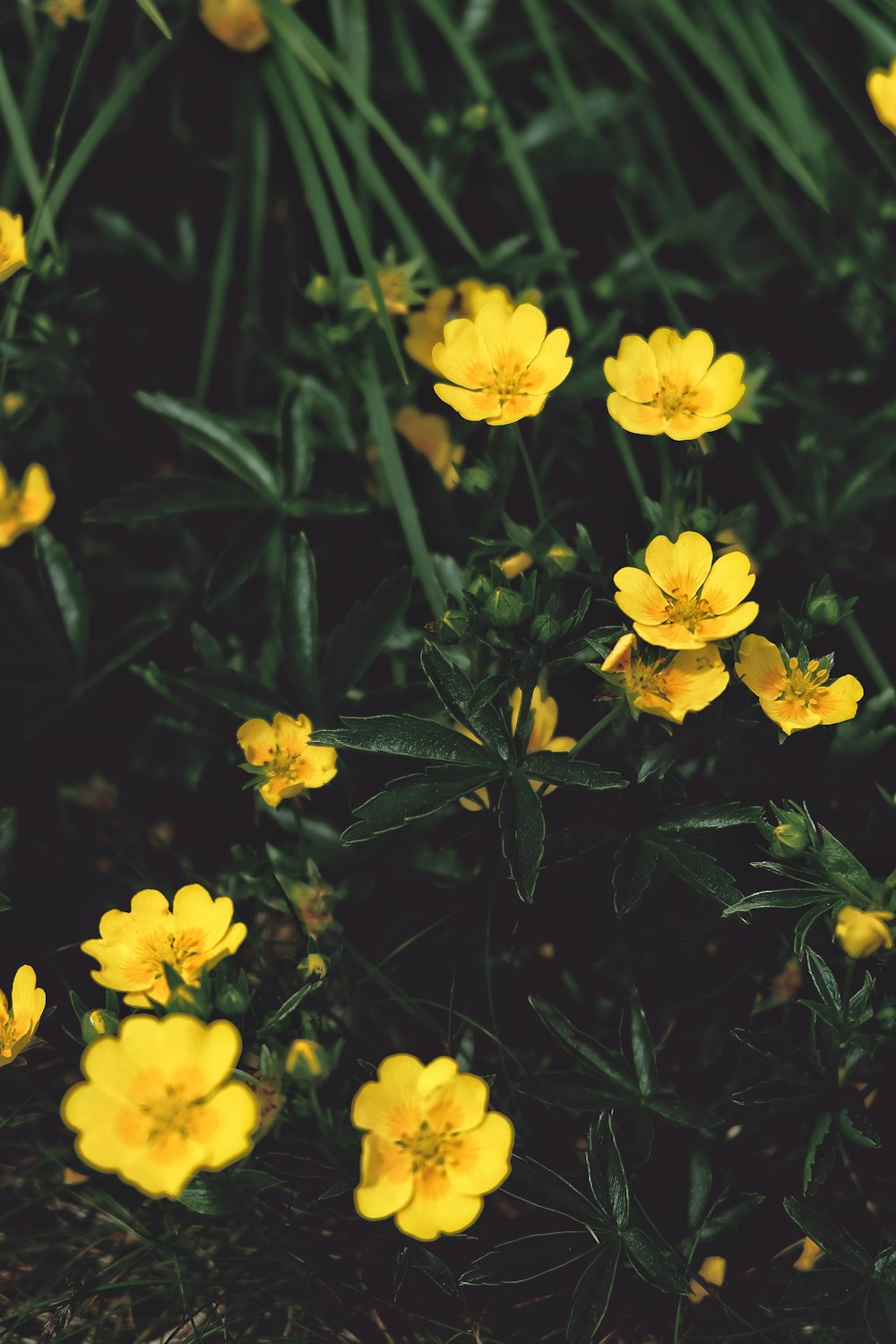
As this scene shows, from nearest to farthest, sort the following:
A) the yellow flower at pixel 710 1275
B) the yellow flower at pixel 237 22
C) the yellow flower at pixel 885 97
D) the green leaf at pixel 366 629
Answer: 1. the yellow flower at pixel 710 1275
2. the green leaf at pixel 366 629
3. the yellow flower at pixel 885 97
4. the yellow flower at pixel 237 22

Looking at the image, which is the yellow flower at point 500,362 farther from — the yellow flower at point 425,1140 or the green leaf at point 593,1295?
the green leaf at point 593,1295

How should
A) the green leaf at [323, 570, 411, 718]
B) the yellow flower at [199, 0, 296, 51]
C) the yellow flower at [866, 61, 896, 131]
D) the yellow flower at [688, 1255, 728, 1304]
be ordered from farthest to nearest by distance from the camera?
the yellow flower at [199, 0, 296, 51] < the yellow flower at [866, 61, 896, 131] < the green leaf at [323, 570, 411, 718] < the yellow flower at [688, 1255, 728, 1304]

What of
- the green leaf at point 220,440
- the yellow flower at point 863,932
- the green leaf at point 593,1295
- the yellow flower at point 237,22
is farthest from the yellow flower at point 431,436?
the green leaf at point 593,1295

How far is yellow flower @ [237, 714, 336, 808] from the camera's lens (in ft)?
3.57

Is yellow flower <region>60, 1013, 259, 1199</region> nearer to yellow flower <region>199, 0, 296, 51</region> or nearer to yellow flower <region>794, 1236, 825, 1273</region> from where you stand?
yellow flower <region>794, 1236, 825, 1273</region>

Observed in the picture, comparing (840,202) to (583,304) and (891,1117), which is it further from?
(891,1117)

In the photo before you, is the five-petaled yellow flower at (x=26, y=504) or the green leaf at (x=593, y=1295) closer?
the green leaf at (x=593, y=1295)

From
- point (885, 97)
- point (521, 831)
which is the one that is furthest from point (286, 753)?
point (885, 97)

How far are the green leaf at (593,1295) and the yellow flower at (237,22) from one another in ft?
4.87

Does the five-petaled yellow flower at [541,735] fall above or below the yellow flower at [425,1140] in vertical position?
above

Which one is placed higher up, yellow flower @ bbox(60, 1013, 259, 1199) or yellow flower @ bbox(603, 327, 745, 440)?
yellow flower @ bbox(603, 327, 745, 440)

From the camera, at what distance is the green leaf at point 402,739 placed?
3.31 ft

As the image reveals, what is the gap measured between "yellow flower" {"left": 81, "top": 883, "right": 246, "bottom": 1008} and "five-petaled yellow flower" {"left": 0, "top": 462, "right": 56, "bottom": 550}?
1.53 ft

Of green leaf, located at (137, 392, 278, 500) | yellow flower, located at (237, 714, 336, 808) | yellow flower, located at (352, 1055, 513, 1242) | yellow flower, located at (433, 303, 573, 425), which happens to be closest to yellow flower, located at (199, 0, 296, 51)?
green leaf, located at (137, 392, 278, 500)
